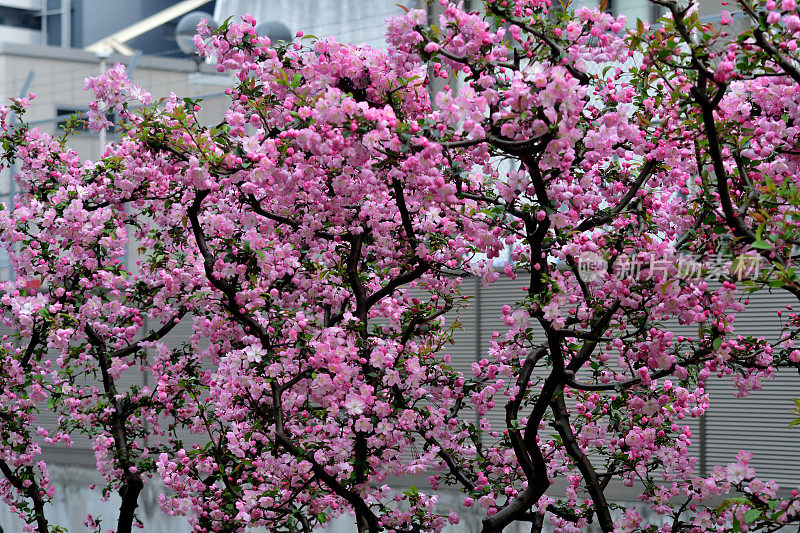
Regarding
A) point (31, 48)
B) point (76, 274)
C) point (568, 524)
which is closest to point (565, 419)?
point (568, 524)

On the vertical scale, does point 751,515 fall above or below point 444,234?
below

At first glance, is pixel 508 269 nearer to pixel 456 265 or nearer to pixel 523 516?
pixel 456 265

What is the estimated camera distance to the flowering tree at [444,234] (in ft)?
9.58

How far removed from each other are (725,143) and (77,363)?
3.60 m

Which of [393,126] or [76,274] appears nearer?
[393,126]

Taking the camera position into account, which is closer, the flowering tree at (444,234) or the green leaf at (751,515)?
the green leaf at (751,515)

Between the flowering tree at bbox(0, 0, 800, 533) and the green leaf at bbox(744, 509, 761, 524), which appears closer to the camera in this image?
the green leaf at bbox(744, 509, 761, 524)

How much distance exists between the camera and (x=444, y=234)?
3.83 metres

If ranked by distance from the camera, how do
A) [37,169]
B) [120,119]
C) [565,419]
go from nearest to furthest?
[565,419] < [120,119] < [37,169]

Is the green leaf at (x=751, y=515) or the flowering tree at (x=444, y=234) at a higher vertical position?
the flowering tree at (x=444, y=234)

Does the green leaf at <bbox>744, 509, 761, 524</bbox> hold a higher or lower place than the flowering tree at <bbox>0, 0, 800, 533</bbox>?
lower

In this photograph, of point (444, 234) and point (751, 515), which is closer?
point (751, 515)

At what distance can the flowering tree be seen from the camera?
9.58 ft

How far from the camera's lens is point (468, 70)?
3041 millimetres
